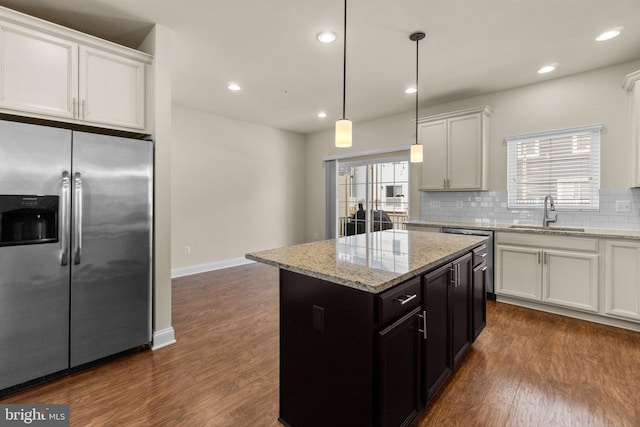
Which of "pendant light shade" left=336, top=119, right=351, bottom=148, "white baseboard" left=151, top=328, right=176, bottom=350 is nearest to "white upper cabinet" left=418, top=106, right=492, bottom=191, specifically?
"pendant light shade" left=336, top=119, right=351, bottom=148

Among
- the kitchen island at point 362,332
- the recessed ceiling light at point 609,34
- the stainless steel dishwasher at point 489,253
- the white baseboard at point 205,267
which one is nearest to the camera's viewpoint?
the kitchen island at point 362,332

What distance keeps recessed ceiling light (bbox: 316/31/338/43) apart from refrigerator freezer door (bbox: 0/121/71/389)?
7.13 ft

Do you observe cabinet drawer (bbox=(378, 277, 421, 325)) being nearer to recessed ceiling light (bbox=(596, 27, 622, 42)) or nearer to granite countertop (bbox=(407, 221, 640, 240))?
granite countertop (bbox=(407, 221, 640, 240))

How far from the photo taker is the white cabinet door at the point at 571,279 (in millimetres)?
2998

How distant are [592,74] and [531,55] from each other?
0.97 meters

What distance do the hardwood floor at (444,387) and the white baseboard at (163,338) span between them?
0.21 ft

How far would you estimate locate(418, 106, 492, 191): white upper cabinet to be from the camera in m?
4.00

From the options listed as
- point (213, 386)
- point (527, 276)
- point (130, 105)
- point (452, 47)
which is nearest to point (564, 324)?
point (527, 276)

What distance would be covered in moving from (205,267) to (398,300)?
14.5ft

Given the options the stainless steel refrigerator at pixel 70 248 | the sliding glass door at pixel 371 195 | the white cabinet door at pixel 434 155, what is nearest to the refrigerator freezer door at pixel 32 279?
the stainless steel refrigerator at pixel 70 248

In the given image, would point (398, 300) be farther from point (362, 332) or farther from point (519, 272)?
point (519, 272)

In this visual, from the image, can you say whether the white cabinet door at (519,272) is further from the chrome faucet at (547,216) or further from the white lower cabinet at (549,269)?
the chrome faucet at (547,216)

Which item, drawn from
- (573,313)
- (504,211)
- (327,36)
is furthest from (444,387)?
(327,36)

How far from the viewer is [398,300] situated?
1440mm
